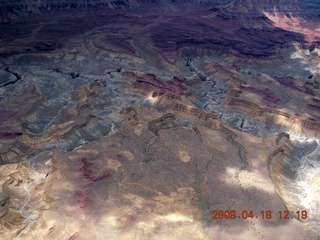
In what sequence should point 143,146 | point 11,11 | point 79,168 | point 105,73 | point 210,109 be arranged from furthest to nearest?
point 11,11 < point 105,73 < point 210,109 < point 143,146 < point 79,168

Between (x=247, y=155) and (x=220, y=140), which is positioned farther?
(x=220, y=140)

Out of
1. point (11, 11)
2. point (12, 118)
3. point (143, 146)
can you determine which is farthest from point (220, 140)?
point (11, 11)

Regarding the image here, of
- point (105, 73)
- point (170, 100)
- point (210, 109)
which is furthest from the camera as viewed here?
point (105, 73)

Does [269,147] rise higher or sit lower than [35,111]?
higher

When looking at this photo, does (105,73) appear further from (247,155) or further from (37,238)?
(37,238)
